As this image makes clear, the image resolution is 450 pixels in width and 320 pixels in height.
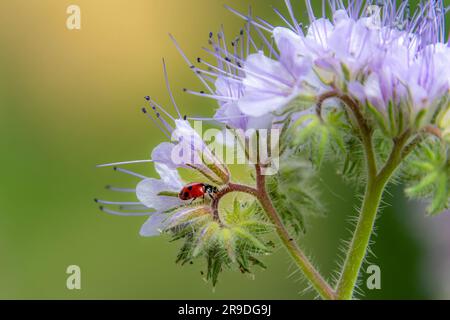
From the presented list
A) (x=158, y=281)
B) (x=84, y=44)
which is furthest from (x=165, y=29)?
(x=158, y=281)

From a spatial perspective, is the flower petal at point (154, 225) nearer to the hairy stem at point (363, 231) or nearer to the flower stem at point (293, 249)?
the flower stem at point (293, 249)

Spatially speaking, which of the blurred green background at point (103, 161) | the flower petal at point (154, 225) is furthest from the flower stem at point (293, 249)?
the blurred green background at point (103, 161)

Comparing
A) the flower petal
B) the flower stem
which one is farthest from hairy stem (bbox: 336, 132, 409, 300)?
the flower petal

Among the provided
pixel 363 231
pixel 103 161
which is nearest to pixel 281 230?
pixel 363 231

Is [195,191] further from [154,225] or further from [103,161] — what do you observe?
[103,161]

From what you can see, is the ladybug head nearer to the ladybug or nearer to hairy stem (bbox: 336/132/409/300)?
the ladybug
